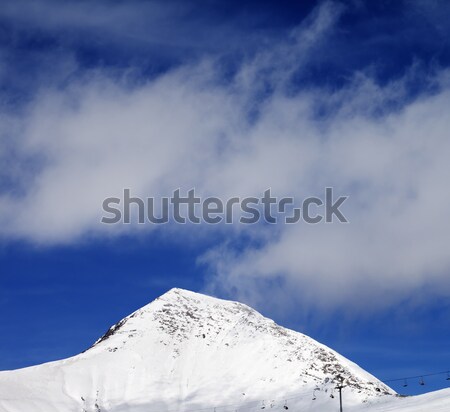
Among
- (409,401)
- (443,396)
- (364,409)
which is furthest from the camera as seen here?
(364,409)

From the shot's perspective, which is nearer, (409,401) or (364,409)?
(409,401)

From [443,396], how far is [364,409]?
152 feet

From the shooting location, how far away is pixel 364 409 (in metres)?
189

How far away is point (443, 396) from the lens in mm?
146125

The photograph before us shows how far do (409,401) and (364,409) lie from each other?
29.5 metres

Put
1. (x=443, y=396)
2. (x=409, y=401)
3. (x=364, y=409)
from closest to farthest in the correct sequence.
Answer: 1. (x=443, y=396)
2. (x=409, y=401)
3. (x=364, y=409)

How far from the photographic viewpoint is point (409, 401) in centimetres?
16175

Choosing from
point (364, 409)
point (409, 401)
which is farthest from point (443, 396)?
point (364, 409)

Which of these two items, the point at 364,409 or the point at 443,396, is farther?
the point at 364,409

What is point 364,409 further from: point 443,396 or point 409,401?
point 443,396

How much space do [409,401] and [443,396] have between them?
16.8 m
